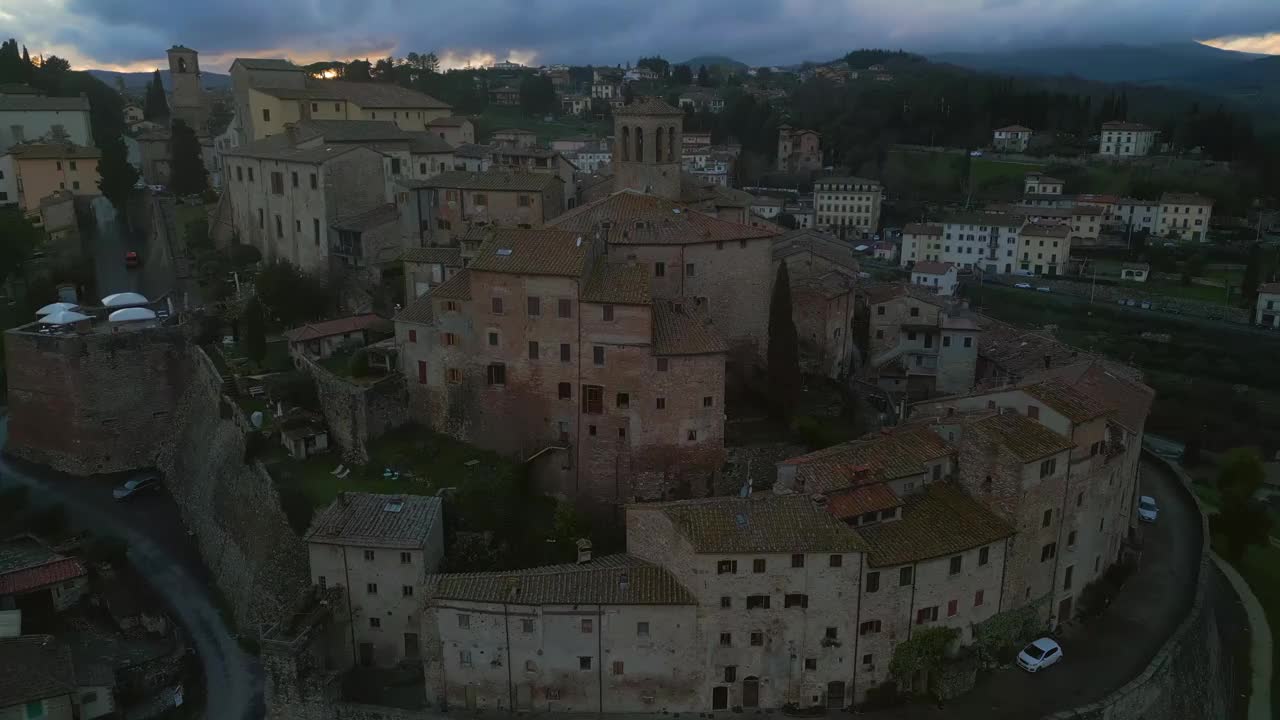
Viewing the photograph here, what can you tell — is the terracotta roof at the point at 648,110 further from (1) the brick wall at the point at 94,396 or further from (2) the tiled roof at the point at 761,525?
(1) the brick wall at the point at 94,396

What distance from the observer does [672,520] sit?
77.2ft

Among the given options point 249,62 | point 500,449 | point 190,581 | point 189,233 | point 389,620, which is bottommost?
point 190,581

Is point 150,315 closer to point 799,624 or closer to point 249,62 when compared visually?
point 249,62

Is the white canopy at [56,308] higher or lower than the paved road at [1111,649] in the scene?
higher

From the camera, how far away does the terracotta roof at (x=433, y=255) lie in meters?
38.2

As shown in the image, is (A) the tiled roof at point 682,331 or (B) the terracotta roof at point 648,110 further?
(B) the terracotta roof at point 648,110

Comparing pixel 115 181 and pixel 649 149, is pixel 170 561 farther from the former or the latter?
pixel 115 181

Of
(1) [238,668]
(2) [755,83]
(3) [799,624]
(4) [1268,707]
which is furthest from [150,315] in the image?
(2) [755,83]

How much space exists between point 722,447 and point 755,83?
17803 centimetres

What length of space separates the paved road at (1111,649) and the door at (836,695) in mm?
967

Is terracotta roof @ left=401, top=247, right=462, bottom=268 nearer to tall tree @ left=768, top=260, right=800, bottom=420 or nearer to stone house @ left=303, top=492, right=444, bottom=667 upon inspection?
tall tree @ left=768, top=260, right=800, bottom=420

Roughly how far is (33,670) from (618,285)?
18.9m

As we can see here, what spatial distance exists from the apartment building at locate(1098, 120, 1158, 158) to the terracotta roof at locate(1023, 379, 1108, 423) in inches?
3717

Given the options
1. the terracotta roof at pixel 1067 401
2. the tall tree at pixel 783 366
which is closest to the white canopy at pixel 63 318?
the tall tree at pixel 783 366
